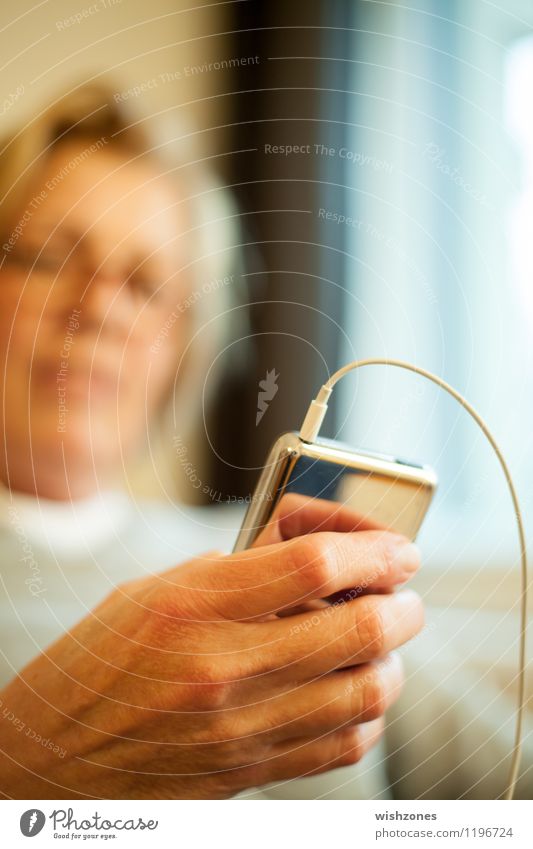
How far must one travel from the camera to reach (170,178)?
40cm

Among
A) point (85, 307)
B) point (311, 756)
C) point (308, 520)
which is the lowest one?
point (311, 756)

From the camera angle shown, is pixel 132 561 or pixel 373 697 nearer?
pixel 373 697

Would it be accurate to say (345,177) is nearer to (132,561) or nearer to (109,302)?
(109,302)

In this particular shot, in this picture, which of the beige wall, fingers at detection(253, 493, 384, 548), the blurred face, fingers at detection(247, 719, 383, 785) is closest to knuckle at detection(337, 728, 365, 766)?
fingers at detection(247, 719, 383, 785)

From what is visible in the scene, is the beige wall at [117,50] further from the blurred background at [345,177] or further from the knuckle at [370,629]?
the knuckle at [370,629]

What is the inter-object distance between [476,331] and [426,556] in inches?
6.5

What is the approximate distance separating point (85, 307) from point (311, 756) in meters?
0.28

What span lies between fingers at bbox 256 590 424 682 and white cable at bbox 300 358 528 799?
78mm

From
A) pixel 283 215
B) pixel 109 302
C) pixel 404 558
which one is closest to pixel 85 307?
pixel 109 302

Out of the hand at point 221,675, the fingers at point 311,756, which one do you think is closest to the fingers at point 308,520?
the hand at point 221,675

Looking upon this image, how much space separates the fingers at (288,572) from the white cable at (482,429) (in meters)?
0.05

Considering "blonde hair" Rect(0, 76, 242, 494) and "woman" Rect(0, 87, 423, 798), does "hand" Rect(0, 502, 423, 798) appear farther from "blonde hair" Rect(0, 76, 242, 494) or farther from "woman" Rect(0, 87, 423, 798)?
"blonde hair" Rect(0, 76, 242, 494)
